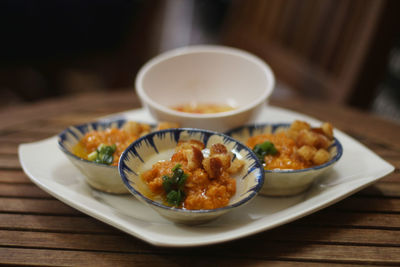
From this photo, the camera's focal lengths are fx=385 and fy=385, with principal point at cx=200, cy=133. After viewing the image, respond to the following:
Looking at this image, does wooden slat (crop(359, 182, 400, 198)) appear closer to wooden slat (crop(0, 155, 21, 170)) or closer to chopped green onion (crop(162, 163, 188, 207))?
chopped green onion (crop(162, 163, 188, 207))

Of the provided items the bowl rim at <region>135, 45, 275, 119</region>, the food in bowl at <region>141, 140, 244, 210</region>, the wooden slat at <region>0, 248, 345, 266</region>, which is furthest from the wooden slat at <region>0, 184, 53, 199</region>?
the bowl rim at <region>135, 45, 275, 119</region>

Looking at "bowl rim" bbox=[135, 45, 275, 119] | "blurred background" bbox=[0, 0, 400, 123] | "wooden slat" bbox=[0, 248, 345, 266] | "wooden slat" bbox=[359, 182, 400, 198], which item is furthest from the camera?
"blurred background" bbox=[0, 0, 400, 123]

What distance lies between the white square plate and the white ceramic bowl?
0.55m

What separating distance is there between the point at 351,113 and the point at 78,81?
343 cm

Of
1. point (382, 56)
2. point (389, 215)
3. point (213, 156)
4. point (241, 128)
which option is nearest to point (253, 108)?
point (241, 128)

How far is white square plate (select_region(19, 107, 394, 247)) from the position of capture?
1.26 metres

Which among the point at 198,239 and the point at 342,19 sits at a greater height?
the point at 342,19

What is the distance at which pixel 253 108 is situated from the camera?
70.9 inches

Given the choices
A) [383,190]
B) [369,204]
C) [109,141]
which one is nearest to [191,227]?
[109,141]

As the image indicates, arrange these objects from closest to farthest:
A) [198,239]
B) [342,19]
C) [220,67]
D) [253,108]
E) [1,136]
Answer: [198,239]
[253,108]
[1,136]
[220,67]
[342,19]

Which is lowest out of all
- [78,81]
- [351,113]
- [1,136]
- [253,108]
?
[78,81]

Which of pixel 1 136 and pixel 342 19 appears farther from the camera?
pixel 342 19

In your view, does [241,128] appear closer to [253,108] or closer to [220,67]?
[253,108]

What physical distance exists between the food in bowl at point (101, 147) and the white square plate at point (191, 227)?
0.26 feet
